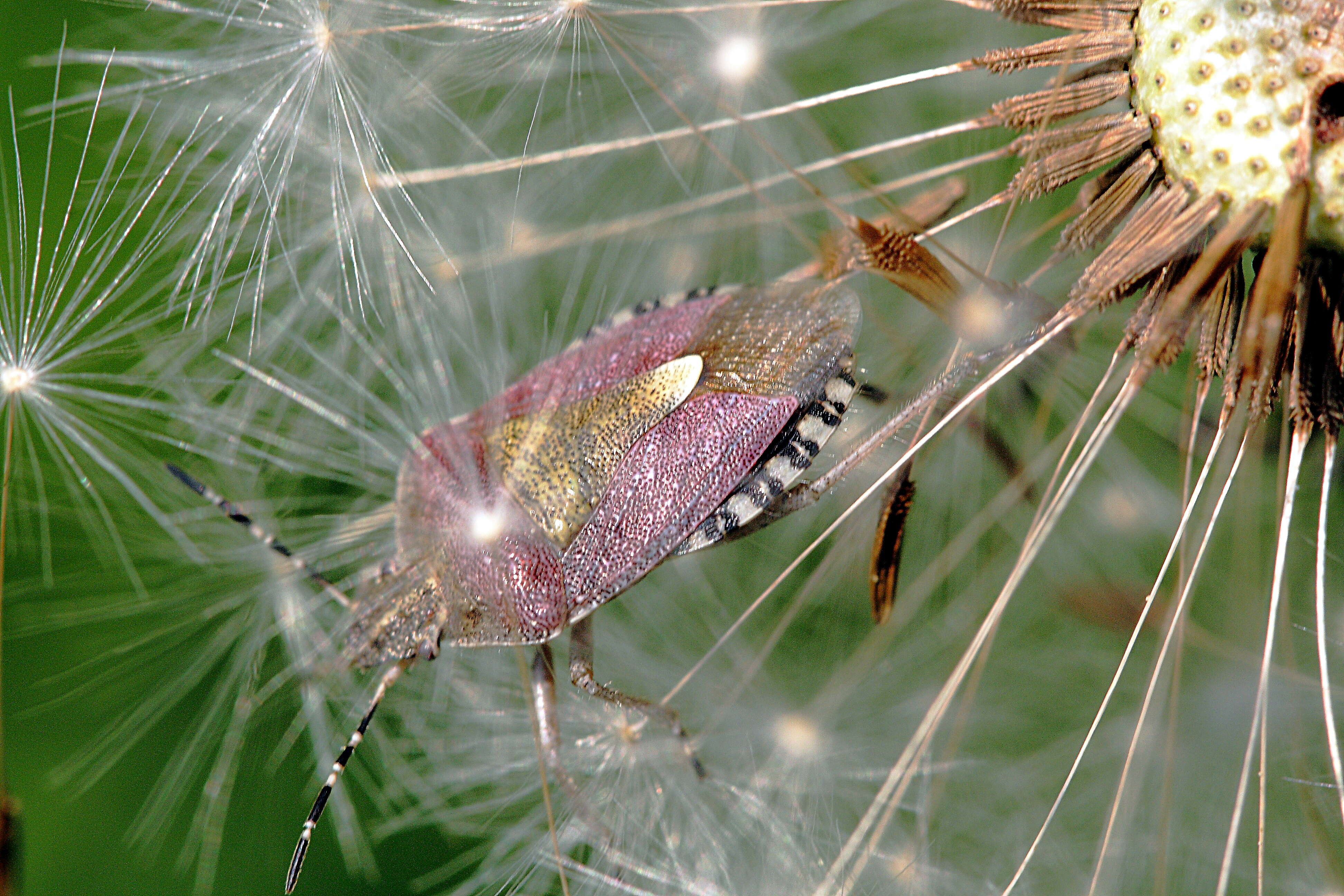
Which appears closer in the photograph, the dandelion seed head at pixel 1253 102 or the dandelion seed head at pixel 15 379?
the dandelion seed head at pixel 1253 102

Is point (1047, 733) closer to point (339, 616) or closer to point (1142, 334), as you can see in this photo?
point (1142, 334)

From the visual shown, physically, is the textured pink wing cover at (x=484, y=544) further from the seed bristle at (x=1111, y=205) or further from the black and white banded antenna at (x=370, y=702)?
the seed bristle at (x=1111, y=205)

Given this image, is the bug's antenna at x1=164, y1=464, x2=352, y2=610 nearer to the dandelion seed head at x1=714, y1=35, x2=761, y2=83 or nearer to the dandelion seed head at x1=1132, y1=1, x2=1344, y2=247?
the dandelion seed head at x1=714, y1=35, x2=761, y2=83

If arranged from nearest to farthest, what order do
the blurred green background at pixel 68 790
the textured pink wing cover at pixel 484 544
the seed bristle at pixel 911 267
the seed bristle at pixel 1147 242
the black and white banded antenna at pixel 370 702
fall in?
the seed bristle at pixel 1147 242 → the seed bristle at pixel 911 267 → the textured pink wing cover at pixel 484 544 → the black and white banded antenna at pixel 370 702 → the blurred green background at pixel 68 790

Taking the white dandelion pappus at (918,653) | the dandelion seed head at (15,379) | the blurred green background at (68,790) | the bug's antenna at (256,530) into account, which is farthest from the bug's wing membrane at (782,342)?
the blurred green background at (68,790)

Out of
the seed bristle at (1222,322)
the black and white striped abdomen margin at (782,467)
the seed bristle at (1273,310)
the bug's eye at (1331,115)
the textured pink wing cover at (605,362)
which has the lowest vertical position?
the seed bristle at (1273,310)

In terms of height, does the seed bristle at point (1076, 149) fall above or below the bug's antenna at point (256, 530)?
below

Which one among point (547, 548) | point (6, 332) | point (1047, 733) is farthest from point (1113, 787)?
point (6, 332)
